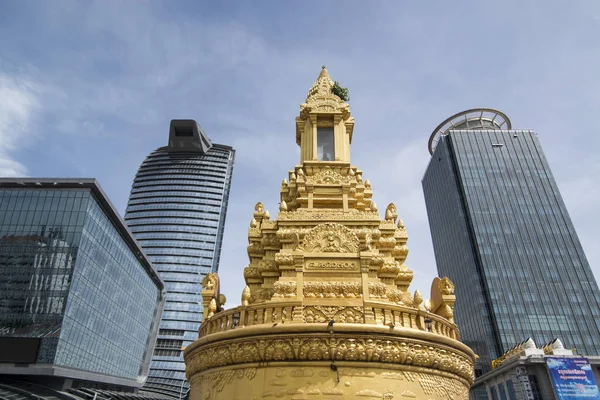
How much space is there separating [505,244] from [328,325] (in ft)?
277

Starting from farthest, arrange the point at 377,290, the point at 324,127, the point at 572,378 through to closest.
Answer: the point at 572,378, the point at 324,127, the point at 377,290

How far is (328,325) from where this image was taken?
997cm

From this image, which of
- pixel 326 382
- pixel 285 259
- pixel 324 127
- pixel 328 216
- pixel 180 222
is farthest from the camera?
pixel 180 222

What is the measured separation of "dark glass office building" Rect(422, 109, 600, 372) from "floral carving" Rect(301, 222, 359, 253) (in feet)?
237

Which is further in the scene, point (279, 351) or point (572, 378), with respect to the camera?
point (572, 378)

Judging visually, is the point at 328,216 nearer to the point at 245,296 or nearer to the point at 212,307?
the point at 245,296

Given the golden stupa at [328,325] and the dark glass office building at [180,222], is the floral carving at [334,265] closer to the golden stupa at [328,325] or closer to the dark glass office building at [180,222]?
the golden stupa at [328,325]

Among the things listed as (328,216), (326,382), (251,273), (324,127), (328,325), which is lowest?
(326,382)

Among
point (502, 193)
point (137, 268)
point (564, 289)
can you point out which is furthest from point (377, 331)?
point (502, 193)

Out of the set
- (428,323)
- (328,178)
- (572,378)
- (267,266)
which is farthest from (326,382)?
(572,378)

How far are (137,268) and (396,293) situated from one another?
64.3 m

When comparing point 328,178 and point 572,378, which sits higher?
point 328,178

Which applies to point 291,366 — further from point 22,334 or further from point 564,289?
point 564,289

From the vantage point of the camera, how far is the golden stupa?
985 centimetres
